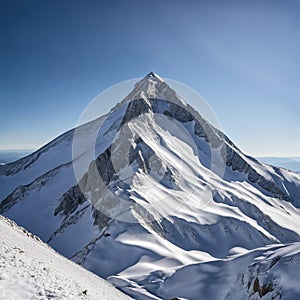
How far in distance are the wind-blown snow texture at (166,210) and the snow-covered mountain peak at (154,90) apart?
122cm

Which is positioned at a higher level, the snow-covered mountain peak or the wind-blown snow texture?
the snow-covered mountain peak

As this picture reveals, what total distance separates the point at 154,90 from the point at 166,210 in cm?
9238

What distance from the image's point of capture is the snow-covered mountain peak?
471 feet

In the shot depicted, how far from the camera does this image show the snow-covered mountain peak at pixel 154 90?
143575 mm

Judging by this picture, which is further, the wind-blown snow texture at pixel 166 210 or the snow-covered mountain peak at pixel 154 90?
the snow-covered mountain peak at pixel 154 90

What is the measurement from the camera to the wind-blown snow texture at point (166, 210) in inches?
1467

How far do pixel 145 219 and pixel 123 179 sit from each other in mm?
16273

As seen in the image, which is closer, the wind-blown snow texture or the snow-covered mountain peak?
the wind-blown snow texture

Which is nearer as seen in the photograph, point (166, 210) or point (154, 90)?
point (166, 210)

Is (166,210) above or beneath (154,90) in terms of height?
beneath

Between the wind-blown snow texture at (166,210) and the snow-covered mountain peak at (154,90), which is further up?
the snow-covered mountain peak at (154,90)

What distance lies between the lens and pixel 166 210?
67.4 m

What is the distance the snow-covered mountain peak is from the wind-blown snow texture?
1216 mm

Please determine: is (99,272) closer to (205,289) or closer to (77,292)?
(205,289)
